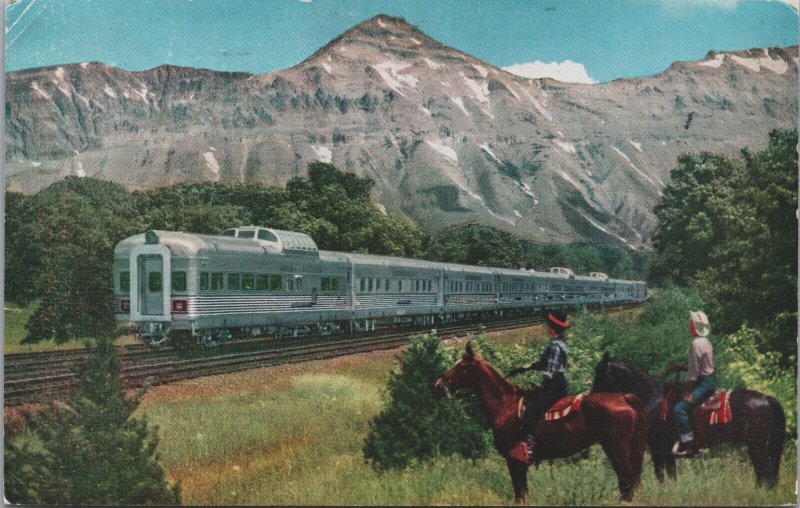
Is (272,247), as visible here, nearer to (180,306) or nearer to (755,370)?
(180,306)

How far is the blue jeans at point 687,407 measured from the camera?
27.4 feet

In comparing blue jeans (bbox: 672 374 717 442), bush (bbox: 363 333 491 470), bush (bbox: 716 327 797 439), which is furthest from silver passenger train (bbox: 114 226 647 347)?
blue jeans (bbox: 672 374 717 442)

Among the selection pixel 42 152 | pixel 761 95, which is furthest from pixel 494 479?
pixel 42 152

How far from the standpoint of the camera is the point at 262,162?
1125 centimetres

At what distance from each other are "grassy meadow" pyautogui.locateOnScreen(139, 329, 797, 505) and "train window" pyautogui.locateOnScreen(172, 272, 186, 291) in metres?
1.48

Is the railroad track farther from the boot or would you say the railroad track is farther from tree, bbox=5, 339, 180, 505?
the boot

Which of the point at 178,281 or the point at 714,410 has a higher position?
the point at 178,281

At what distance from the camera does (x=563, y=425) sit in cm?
820

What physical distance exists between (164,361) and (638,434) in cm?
549

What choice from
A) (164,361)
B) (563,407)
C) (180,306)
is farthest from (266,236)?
(563,407)

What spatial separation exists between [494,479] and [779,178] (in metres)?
4.74

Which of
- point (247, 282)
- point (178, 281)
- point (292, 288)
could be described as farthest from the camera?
point (292, 288)

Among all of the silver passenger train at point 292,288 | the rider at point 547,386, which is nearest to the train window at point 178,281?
the silver passenger train at point 292,288

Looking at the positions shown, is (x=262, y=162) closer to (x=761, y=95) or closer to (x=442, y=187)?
(x=442, y=187)
